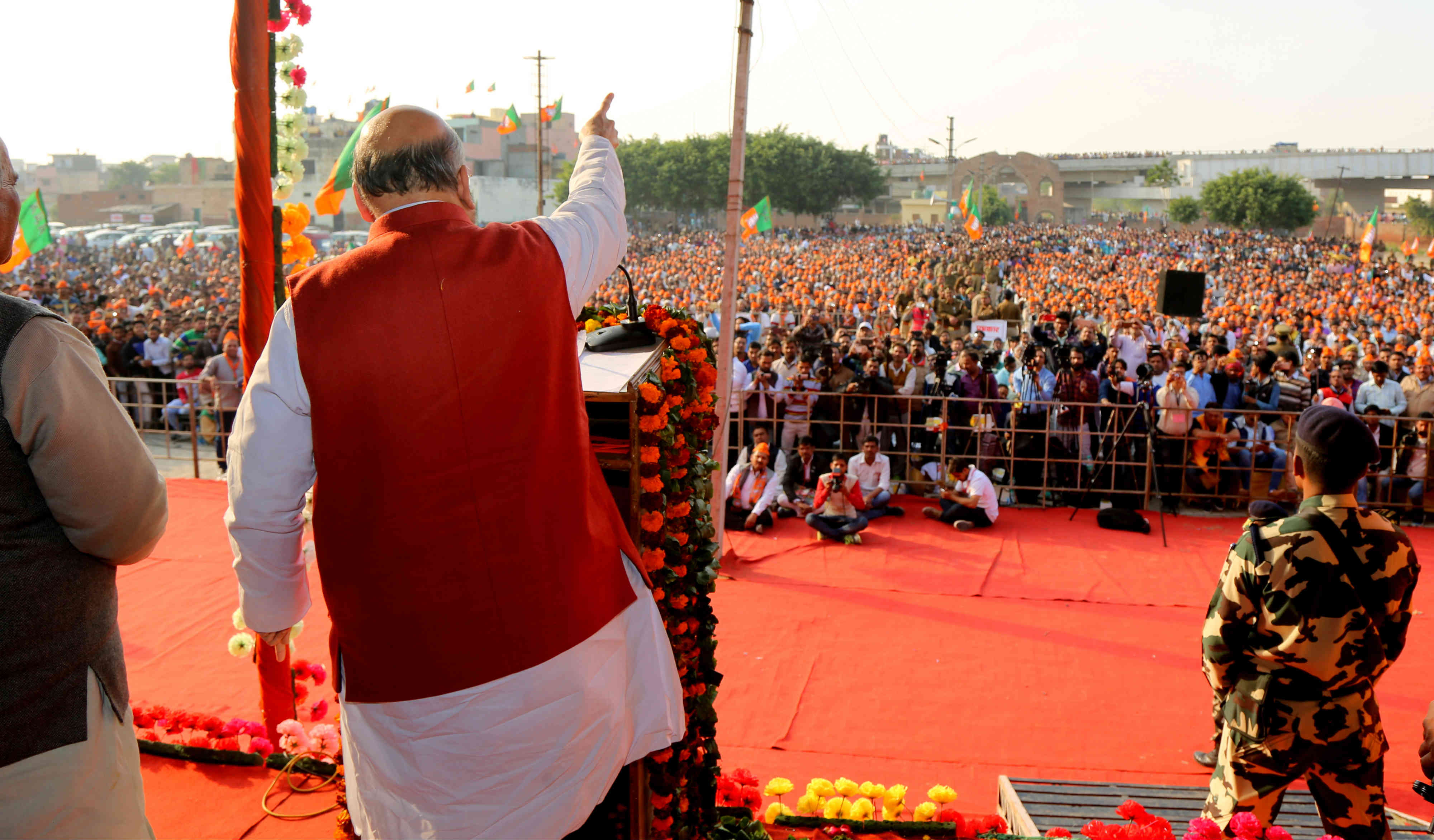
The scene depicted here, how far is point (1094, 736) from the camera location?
486 centimetres

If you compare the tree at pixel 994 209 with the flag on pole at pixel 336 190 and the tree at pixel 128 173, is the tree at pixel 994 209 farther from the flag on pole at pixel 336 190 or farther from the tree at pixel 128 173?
the tree at pixel 128 173

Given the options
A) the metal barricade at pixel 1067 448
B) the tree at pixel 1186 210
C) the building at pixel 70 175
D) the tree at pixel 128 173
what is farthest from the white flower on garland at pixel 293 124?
the tree at pixel 128 173

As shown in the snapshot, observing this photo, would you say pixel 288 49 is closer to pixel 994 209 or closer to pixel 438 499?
pixel 438 499

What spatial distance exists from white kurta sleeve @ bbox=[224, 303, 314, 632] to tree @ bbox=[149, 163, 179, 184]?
9491 cm

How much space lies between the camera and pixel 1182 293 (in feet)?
33.7

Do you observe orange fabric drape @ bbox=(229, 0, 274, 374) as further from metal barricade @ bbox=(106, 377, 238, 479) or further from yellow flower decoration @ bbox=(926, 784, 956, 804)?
metal barricade @ bbox=(106, 377, 238, 479)

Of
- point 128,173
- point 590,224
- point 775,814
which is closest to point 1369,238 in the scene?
point 775,814

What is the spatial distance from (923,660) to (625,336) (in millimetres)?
3818

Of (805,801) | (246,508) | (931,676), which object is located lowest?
(931,676)

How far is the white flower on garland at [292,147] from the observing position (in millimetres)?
3908

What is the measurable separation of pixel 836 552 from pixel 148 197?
77.0 metres

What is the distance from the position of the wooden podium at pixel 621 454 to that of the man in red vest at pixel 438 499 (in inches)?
19.1

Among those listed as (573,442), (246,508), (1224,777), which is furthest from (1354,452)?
(246,508)

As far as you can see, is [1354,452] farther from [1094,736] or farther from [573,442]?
[1094,736]
